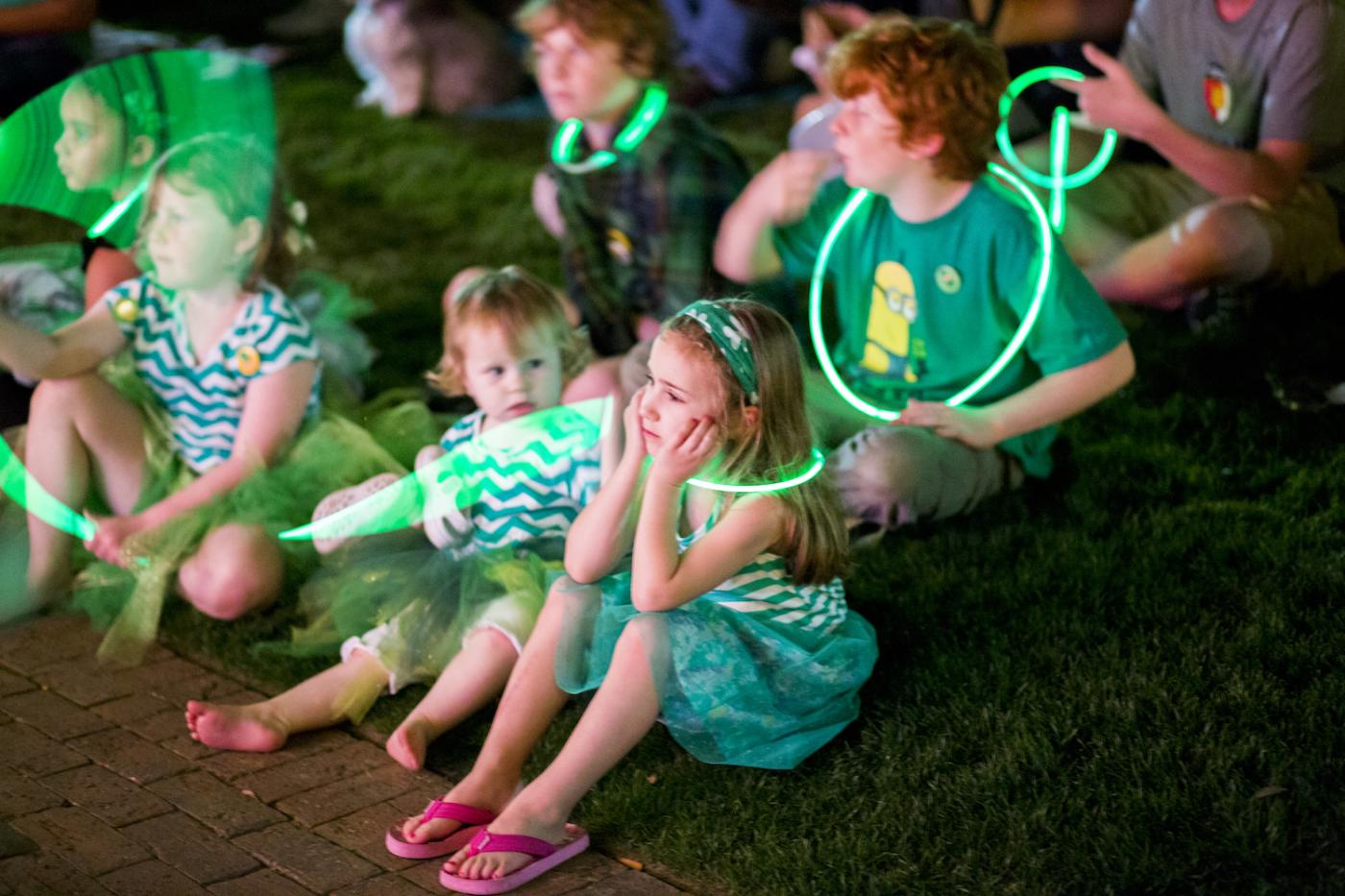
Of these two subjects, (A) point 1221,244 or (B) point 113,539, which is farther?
(A) point 1221,244

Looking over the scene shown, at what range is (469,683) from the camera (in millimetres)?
3730

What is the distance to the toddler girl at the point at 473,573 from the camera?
3.74 meters

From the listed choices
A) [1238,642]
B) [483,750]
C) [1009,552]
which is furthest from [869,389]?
[483,750]

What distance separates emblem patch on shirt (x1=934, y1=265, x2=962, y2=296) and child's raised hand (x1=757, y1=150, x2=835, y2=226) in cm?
44

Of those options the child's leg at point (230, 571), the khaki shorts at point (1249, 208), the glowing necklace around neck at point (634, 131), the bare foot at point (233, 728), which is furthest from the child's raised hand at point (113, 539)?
the khaki shorts at point (1249, 208)

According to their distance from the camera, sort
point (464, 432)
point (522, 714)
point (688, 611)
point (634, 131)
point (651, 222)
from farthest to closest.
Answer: point (651, 222) → point (634, 131) → point (464, 432) → point (522, 714) → point (688, 611)

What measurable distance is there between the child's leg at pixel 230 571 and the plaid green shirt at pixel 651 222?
4.82 ft

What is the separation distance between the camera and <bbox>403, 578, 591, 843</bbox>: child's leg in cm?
341

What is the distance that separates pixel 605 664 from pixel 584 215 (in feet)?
7.78

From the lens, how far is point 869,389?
4484mm

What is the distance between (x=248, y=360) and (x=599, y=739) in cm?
179

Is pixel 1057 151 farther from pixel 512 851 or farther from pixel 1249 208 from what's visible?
pixel 512 851

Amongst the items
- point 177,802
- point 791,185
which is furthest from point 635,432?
point 791,185

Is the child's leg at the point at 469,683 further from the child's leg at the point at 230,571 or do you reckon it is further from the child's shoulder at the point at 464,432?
the child's leg at the point at 230,571
